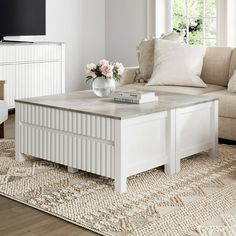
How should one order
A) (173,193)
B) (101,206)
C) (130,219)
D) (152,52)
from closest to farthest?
(130,219)
(101,206)
(173,193)
(152,52)

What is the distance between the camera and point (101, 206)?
2984 millimetres

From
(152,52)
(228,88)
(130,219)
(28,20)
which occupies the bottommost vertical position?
(130,219)

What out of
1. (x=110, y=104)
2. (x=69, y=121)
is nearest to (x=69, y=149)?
(x=69, y=121)

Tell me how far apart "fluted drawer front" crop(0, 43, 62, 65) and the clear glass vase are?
6.85ft

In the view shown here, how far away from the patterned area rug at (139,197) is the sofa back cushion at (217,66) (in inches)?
52.0

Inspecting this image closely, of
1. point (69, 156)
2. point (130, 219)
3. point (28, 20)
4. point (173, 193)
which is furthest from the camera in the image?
point (28, 20)

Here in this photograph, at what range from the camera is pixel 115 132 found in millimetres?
3209

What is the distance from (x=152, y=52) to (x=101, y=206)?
8.77ft

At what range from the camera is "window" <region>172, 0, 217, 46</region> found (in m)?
6.42

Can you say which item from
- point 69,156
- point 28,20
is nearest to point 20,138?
point 69,156

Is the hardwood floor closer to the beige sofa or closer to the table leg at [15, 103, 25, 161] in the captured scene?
the table leg at [15, 103, 25, 161]

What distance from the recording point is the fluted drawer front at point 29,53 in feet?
18.8

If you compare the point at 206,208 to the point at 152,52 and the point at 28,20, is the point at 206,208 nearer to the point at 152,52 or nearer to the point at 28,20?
the point at 152,52

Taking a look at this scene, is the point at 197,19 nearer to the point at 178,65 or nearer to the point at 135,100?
the point at 178,65
